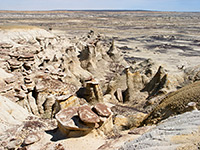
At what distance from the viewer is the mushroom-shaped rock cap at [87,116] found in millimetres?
7633

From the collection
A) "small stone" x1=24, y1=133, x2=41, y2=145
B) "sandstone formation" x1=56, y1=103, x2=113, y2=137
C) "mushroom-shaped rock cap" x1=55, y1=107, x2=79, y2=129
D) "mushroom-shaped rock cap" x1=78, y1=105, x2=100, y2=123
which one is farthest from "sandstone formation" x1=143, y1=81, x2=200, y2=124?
"small stone" x1=24, y1=133, x2=41, y2=145

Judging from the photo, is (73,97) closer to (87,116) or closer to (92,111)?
(92,111)

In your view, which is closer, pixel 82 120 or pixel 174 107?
pixel 82 120

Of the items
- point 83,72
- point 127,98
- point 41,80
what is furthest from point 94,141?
point 83,72

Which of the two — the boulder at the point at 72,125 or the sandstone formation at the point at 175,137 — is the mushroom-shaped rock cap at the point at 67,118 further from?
the sandstone formation at the point at 175,137

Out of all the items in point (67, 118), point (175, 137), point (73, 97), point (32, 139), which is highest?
point (175, 137)

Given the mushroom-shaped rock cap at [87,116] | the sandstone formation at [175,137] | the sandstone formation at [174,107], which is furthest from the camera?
the sandstone formation at [174,107]

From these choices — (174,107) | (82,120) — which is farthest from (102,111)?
(174,107)

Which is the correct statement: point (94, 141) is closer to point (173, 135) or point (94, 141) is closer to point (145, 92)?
point (173, 135)

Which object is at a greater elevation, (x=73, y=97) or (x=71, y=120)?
(x=73, y=97)

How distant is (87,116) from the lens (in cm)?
779

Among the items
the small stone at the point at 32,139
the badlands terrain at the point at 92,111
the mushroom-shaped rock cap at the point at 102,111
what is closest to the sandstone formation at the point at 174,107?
the badlands terrain at the point at 92,111

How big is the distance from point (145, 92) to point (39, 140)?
1154cm

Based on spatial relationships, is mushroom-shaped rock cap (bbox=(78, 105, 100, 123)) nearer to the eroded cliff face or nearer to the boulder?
the eroded cliff face
